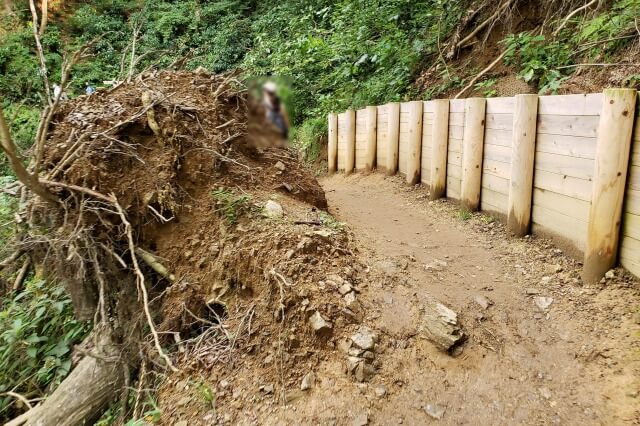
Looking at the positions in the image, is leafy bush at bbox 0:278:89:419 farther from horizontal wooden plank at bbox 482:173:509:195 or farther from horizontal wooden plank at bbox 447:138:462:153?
horizontal wooden plank at bbox 447:138:462:153

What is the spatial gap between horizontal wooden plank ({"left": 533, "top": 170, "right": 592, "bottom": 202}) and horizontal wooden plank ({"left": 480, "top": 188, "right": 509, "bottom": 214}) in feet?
1.41

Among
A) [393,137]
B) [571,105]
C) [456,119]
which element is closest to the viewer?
[571,105]

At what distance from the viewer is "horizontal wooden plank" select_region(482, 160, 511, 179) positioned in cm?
370

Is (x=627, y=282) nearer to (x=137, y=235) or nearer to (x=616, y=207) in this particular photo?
(x=616, y=207)

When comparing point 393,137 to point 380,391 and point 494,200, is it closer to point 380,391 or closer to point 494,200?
point 494,200

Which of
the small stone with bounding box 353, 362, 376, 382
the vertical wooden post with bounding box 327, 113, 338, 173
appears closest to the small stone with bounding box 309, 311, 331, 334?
the small stone with bounding box 353, 362, 376, 382

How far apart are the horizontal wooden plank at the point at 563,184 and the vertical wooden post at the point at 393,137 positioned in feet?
8.57

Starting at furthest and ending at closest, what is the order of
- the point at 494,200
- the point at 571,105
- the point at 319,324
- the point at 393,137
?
the point at 393,137 → the point at 494,200 → the point at 571,105 → the point at 319,324

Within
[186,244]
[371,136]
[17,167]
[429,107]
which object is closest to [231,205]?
[186,244]

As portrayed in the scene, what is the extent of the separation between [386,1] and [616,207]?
664 cm

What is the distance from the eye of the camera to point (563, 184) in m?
3.07

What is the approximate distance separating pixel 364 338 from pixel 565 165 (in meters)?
1.88

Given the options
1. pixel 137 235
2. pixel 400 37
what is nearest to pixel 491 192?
pixel 137 235

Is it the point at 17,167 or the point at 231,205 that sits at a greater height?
the point at 17,167
